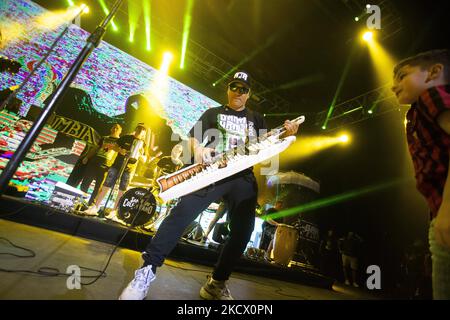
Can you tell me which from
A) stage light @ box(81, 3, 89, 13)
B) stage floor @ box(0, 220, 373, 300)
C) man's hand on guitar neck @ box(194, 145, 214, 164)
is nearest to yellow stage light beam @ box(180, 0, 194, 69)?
stage light @ box(81, 3, 89, 13)

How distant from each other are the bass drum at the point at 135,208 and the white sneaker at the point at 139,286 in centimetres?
297

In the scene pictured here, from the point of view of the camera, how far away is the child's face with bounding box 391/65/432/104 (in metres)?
1.26

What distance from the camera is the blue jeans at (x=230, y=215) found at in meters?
1.99

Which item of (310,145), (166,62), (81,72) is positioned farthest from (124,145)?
(310,145)

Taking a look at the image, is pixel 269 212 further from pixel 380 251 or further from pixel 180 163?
pixel 380 251

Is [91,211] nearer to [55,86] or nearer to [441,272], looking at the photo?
[55,86]

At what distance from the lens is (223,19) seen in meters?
7.19

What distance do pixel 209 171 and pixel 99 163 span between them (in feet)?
16.2

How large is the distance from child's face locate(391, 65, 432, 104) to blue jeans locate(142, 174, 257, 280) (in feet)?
4.71

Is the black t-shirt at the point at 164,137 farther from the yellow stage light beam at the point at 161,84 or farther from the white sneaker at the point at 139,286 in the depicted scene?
the white sneaker at the point at 139,286

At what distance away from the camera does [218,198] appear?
2.29m

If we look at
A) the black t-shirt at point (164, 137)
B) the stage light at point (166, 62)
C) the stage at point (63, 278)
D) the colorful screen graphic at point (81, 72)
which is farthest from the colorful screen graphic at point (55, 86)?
the stage at point (63, 278)

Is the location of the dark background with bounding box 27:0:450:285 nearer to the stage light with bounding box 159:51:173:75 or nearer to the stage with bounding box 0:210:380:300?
the stage light with bounding box 159:51:173:75
